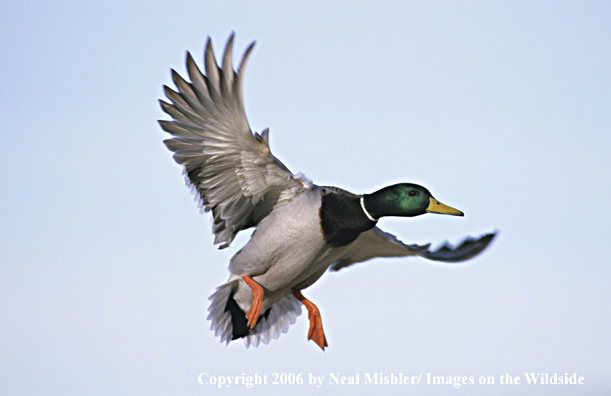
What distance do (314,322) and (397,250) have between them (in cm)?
96

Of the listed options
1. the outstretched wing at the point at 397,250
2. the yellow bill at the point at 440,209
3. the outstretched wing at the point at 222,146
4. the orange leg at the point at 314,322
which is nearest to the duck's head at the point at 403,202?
the yellow bill at the point at 440,209

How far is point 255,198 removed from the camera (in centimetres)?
412

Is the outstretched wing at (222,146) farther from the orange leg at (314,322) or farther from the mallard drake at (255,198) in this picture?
the orange leg at (314,322)

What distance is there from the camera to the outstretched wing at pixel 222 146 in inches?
149

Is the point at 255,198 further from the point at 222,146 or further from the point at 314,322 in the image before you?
the point at 314,322

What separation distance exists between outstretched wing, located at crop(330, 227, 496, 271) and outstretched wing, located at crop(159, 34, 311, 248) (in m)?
1.01

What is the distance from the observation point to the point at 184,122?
3885 mm

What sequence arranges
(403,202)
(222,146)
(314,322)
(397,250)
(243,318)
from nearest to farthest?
(222,146), (403,202), (314,322), (243,318), (397,250)

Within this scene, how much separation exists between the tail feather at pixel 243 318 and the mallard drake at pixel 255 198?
0.15 feet

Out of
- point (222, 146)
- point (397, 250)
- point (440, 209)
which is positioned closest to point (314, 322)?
point (397, 250)

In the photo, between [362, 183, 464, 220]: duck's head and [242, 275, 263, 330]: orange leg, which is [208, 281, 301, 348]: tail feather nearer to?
[242, 275, 263, 330]: orange leg

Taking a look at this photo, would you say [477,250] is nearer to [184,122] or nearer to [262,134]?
[262,134]

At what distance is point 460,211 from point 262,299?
1.39 metres

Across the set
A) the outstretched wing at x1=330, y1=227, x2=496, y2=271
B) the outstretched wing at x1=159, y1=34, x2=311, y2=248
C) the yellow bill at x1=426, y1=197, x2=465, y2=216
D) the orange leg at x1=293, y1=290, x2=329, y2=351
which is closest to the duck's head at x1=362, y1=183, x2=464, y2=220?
the yellow bill at x1=426, y1=197, x2=465, y2=216
